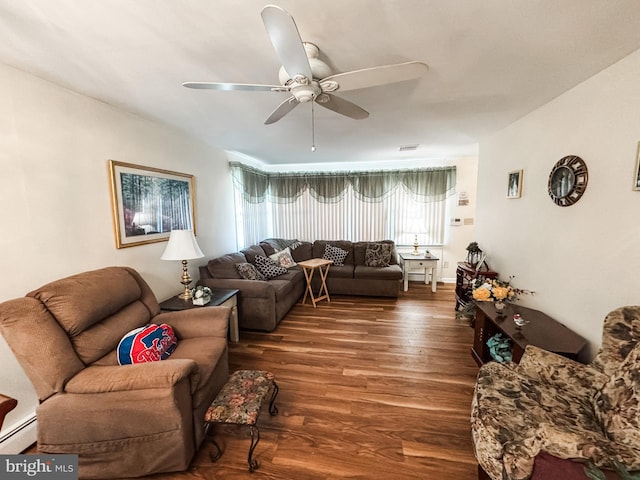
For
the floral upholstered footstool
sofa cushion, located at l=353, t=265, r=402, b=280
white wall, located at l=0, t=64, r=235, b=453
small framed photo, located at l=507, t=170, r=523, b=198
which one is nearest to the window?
sofa cushion, located at l=353, t=265, r=402, b=280

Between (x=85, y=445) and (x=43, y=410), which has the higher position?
(x=43, y=410)

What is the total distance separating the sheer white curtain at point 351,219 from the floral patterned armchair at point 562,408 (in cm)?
362

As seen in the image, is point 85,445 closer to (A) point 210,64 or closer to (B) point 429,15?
(A) point 210,64

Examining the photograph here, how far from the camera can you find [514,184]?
Result: 2.78 m

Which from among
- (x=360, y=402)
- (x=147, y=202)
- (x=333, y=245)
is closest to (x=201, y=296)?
(x=147, y=202)

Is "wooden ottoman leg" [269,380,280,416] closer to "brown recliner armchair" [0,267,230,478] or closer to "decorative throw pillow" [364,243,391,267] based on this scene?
"brown recliner armchair" [0,267,230,478]

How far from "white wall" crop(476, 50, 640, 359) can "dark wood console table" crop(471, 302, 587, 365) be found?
0.36 ft

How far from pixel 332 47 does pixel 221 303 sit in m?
2.40

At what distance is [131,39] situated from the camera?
135cm

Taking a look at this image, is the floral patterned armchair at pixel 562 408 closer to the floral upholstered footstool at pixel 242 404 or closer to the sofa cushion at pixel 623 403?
the sofa cushion at pixel 623 403

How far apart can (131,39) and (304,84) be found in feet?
3.04

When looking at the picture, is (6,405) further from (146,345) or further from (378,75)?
(378,75)

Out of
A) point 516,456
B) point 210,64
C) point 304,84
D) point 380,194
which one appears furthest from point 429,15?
point 380,194

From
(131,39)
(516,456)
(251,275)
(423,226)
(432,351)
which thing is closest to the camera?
(516,456)
